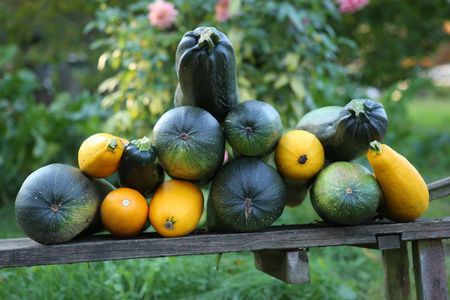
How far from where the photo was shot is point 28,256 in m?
1.64

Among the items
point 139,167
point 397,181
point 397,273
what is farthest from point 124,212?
point 397,273

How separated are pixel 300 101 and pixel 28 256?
8.48ft

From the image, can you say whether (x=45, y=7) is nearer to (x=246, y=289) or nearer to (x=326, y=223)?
(x=246, y=289)

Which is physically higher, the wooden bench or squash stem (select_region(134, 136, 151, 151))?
squash stem (select_region(134, 136, 151, 151))

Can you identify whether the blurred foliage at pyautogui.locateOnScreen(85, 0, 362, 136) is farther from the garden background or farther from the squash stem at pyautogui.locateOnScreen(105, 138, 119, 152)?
the squash stem at pyautogui.locateOnScreen(105, 138, 119, 152)

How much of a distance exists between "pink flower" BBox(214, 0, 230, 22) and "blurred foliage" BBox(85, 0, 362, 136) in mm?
80

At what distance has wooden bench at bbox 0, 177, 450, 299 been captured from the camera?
64.8 inches

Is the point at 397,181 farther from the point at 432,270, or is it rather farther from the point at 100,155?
the point at 100,155

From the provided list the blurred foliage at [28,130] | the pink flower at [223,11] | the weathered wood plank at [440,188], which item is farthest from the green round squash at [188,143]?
the blurred foliage at [28,130]

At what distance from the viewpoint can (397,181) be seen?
1.80 m

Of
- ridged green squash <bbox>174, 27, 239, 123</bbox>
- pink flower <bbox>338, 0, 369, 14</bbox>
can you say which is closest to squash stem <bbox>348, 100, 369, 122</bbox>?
ridged green squash <bbox>174, 27, 239, 123</bbox>

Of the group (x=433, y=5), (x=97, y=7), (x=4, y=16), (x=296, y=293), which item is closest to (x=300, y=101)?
(x=296, y=293)

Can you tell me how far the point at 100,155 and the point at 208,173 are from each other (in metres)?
0.46

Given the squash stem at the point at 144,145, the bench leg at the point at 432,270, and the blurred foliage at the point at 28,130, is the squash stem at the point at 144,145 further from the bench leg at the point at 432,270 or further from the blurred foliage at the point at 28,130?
the blurred foliage at the point at 28,130
